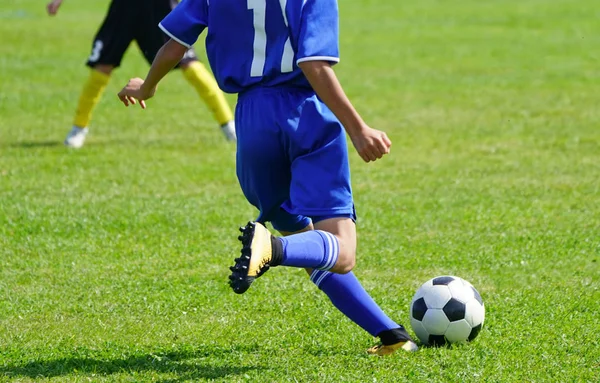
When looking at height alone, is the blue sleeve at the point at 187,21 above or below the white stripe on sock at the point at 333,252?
above

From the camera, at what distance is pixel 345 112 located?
12.9ft

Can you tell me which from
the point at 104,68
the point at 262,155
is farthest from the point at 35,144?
the point at 262,155

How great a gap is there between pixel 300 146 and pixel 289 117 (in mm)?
124

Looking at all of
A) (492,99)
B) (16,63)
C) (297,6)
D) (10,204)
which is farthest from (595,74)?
(297,6)

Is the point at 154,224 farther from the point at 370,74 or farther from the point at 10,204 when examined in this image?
the point at 370,74

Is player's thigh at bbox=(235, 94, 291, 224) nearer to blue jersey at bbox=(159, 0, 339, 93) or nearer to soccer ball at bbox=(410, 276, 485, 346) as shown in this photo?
blue jersey at bbox=(159, 0, 339, 93)

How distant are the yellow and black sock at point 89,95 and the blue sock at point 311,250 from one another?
632 centimetres

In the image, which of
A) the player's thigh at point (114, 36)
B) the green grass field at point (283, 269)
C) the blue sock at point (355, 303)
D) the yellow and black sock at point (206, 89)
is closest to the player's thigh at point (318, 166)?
the blue sock at point (355, 303)

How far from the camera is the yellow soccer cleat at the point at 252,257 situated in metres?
3.81

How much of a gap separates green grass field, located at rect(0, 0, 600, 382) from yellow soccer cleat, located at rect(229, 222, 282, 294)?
0.58 metres

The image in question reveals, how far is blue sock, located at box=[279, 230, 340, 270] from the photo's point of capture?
4000 mm

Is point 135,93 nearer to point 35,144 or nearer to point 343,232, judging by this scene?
point 343,232

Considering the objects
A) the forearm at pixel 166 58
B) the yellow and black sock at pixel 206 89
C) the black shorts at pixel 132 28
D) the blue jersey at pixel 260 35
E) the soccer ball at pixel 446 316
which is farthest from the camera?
the yellow and black sock at pixel 206 89

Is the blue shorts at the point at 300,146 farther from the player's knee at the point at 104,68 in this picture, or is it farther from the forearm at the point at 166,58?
the player's knee at the point at 104,68
